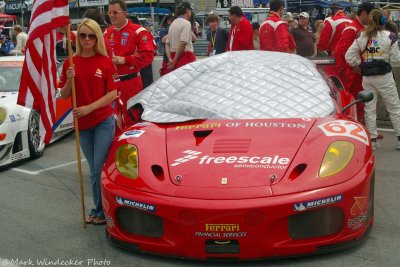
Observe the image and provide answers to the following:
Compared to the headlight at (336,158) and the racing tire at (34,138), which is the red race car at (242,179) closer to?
the headlight at (336,158)

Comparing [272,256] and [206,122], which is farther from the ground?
[206,122]

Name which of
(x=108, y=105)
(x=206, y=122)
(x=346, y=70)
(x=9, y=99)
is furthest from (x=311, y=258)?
(x=9, y=99)

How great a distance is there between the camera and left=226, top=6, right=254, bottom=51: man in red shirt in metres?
8.41

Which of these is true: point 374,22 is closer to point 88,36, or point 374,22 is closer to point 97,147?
point 88,36

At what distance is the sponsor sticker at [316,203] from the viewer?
11.0 ft

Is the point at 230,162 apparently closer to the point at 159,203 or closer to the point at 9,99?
the point at 159,203

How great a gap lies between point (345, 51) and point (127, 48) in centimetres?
273

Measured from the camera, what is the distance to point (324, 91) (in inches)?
186

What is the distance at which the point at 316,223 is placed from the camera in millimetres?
3457

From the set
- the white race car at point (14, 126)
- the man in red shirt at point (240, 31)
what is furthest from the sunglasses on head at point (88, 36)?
the man in red shirt at point (240, 31)

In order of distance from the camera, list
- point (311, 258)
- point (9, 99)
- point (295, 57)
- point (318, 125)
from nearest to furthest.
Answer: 1. point (311, 258)
2. point (318, 125)
3. point (295, 57)
4. point (9, 99)

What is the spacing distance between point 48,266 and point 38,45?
1.63m

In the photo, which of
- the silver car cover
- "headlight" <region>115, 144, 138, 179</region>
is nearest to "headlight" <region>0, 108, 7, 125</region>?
the silver car cover

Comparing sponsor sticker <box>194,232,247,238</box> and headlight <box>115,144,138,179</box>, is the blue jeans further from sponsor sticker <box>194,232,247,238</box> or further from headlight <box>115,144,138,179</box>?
sponsor sticker <box>194,232,247,238</box>
